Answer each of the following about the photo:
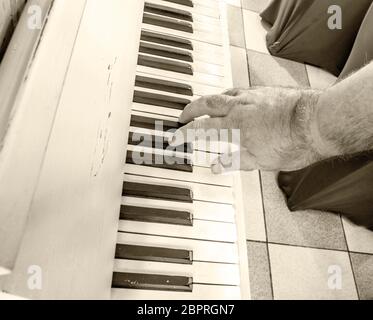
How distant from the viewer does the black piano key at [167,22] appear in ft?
4.68

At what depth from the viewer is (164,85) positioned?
1.28 metres

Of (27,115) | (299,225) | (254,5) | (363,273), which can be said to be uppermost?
(27,115)

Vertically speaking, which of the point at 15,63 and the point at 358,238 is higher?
the point at 15,63

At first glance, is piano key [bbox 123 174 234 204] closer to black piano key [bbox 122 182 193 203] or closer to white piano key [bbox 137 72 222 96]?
black piano key [bbox 122 182 193 203]

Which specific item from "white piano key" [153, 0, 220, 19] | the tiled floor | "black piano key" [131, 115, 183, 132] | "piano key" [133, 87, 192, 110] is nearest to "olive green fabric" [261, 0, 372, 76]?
"white piano key" [153, 0, 220, 19]

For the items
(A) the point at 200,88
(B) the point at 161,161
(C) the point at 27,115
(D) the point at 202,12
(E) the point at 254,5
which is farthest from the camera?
(E) the point at 254,5

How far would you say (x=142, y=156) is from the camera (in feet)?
3.65

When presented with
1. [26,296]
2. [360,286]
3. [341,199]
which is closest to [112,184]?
[26,296]

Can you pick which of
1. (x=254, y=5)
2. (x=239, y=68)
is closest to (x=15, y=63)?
(x=239, y=68)

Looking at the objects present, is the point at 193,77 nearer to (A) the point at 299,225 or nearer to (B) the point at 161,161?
(B) the point at 161,161

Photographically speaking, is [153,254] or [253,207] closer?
[153,254]

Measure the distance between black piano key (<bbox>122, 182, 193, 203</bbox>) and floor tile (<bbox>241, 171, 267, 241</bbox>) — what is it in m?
0.99

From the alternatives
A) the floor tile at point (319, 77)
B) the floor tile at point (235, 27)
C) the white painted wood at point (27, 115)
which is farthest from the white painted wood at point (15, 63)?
the floor tile at point (319, 77)

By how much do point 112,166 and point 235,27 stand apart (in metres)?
2.39
